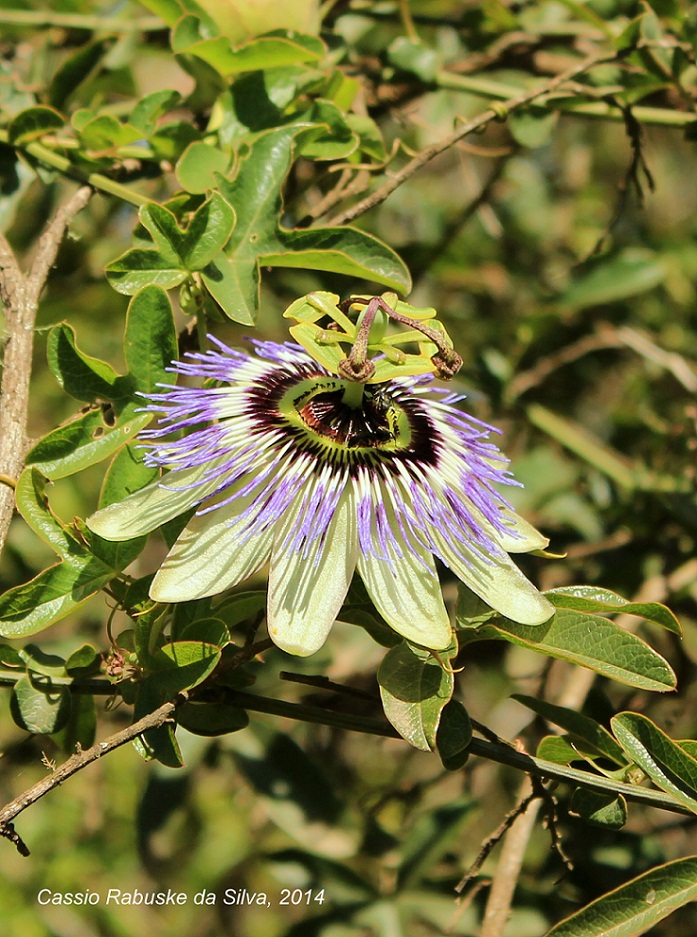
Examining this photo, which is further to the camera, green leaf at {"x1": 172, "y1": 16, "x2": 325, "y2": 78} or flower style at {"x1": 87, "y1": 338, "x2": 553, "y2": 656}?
green leaf at {"x1": 172, "y1": 16, "x2": 325, "y2": 78}

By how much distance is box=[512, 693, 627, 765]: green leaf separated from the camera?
1.05 metres

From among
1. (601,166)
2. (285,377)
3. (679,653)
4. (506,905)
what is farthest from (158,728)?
(601,166)

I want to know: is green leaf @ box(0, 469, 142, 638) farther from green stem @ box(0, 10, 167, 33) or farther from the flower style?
green stem @ box(0, 10, 167, 33)

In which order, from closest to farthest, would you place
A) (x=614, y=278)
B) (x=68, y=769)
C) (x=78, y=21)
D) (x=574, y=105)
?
(x=68, y=769), (x=574, y=105), (x=78, y=21), (x=614, y=278)

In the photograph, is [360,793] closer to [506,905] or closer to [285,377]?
[506,905]

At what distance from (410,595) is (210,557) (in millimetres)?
195

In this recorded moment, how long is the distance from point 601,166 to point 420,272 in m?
1.03

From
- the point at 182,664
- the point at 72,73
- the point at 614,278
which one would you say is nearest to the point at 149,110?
the point at 72,73

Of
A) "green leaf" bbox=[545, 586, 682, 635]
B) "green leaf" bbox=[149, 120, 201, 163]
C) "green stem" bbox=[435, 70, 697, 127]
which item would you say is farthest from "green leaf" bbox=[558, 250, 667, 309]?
"green leaf" bbox=[545, 586, 682, 635]

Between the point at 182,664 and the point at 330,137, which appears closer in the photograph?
the point at 182,664

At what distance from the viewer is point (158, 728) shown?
3.17ft

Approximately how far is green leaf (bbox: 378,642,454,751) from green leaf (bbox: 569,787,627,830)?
8.2 inches

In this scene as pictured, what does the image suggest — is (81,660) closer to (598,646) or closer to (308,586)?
(308,586)

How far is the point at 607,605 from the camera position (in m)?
0.99
